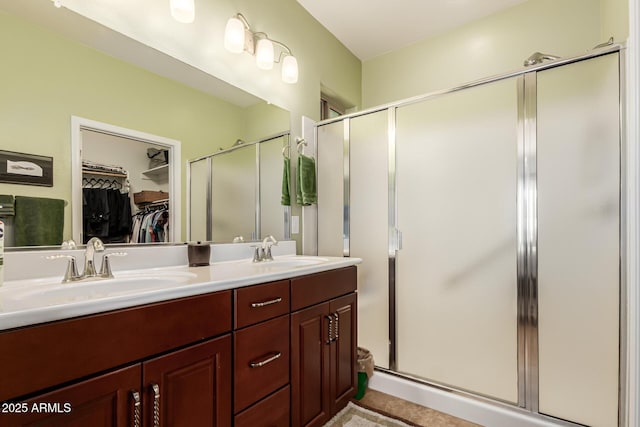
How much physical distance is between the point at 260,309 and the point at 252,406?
0.34 metres

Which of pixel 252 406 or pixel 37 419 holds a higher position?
pixel 37 419

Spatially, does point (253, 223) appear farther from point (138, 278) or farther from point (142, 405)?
point (142, 405)

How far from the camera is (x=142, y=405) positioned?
812mm

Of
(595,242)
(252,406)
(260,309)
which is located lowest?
(252,406)

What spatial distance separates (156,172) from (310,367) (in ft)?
3.76

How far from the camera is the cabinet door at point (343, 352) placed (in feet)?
5.05

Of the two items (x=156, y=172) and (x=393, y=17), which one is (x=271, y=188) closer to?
(x=156, y=172)

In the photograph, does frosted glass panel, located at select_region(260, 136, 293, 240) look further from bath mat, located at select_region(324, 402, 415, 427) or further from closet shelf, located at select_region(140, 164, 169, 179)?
bath mat, located at select_region(324, 402, 415, 427)

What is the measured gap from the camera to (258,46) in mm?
1932

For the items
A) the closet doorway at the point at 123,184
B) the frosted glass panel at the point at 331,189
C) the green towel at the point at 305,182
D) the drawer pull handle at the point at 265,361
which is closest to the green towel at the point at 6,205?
the closet doorway at the point at 123,184

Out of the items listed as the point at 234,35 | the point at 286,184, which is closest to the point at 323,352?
the point at 286,184

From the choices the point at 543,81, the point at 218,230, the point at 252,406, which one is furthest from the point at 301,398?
the point at 543,81

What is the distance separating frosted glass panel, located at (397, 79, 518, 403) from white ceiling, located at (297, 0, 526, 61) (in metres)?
0.92

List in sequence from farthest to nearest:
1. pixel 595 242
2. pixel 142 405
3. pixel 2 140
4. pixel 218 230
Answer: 1. pixel 218 230
2. pixel 595 242
3. pixel 2 140
4. pixel 142 405
